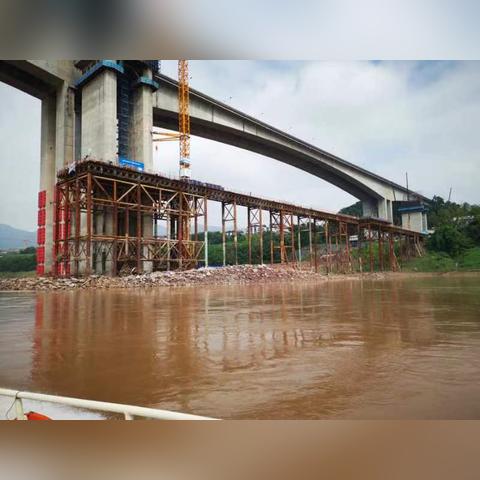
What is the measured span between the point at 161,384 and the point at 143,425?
91 cm

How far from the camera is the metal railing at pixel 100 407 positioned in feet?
7.44

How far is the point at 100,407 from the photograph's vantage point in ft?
8.20

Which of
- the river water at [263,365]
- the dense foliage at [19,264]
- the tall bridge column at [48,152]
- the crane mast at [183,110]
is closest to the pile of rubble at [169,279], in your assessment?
the tall bridge column at [48,152]

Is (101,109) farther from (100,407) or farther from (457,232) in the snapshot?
(457,232)

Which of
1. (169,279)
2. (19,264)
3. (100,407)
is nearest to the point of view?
(100,407)

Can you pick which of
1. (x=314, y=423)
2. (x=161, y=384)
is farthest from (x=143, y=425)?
(x=314, y=423)

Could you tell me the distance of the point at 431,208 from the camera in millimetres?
80562

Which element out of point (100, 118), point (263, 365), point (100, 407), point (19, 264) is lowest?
point (263, 365)

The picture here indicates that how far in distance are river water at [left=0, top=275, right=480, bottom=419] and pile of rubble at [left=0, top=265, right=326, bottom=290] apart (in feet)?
47.0

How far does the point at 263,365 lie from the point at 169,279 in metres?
20.2

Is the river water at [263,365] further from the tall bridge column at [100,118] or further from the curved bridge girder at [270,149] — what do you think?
the curved bridge girder at [270,149]

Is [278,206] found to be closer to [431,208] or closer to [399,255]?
[399,255]

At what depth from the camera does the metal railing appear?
2269 mm

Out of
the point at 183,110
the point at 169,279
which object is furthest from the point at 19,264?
the point at 169,279
